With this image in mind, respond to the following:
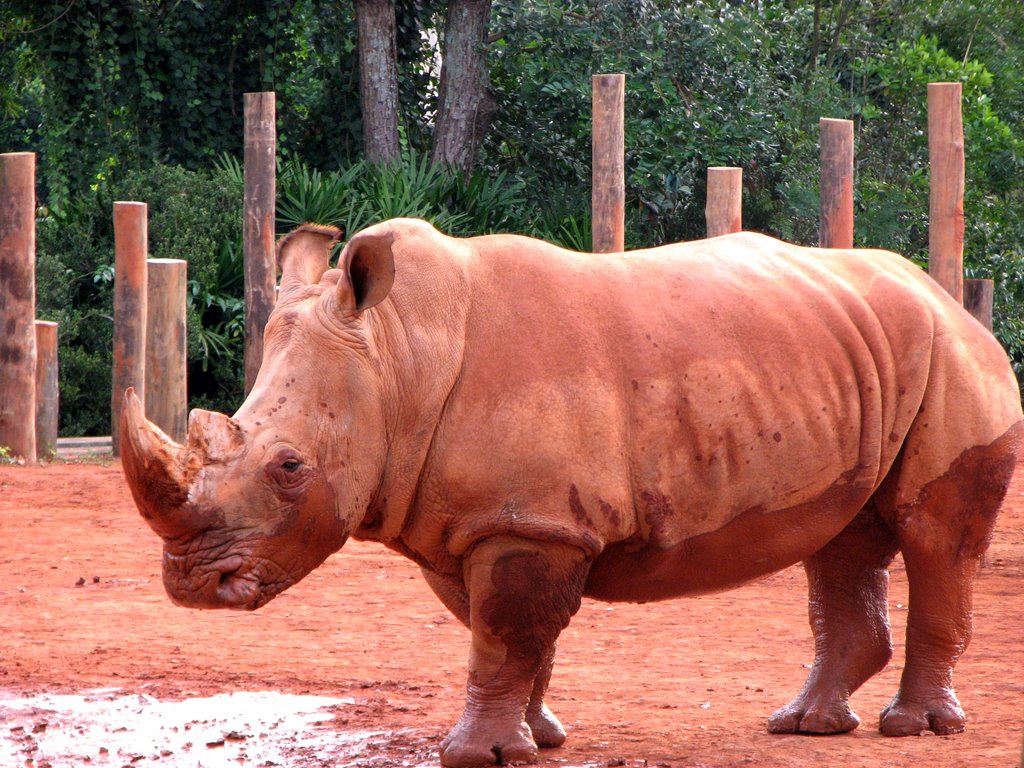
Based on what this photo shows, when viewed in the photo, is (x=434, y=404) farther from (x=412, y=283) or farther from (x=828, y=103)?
(x=828, y=103)

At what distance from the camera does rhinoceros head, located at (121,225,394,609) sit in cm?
437

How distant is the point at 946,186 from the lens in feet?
38.1

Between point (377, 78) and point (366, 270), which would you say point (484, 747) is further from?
point (377, 78)

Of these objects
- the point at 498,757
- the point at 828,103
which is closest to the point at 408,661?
the point at 498,757

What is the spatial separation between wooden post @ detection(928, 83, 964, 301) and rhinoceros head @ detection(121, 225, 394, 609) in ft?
25.2

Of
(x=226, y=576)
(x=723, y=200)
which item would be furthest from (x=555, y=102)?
(x=226, y=576)

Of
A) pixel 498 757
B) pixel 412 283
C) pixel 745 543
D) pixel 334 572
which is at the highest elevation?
pixel 412 283

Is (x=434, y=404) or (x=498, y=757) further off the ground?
(x=434, y=404)

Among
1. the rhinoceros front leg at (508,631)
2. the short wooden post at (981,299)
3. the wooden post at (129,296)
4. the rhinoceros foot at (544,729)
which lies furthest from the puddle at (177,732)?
the short wooden post at (981,299)

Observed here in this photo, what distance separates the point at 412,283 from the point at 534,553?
0.85m

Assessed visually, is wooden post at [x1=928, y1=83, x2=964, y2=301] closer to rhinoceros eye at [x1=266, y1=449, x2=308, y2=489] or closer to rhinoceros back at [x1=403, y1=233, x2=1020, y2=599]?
rhinoceros back at [x1=403, y1=233, x2=1020, y2=599]

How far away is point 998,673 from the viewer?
6457 millimetres

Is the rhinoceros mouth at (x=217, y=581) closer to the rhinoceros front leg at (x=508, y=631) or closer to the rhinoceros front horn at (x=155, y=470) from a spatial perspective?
the rhinoceros front horn at (x=155, y=470)

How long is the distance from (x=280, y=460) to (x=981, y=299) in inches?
395
